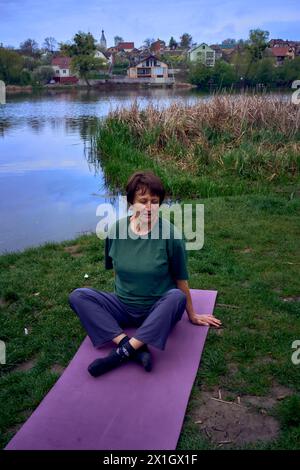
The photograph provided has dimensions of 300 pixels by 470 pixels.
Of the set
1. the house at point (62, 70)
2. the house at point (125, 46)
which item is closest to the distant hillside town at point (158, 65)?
the house at point (62, 70)

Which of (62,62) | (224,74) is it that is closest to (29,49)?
(62,62)

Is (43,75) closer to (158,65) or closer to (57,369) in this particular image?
(158,65)

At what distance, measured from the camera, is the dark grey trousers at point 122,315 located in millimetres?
2643

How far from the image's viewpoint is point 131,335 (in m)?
2.90

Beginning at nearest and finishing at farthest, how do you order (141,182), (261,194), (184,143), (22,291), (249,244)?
(141,182)
(22,291)
(249,244)
(261,194)
(184,143)

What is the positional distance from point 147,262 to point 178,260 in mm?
190

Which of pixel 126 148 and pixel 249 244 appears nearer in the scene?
pixel 249 244

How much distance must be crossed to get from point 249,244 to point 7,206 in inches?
177

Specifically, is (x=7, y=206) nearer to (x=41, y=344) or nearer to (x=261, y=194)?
(x=261, y=194)

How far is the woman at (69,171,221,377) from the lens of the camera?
2.64 meters

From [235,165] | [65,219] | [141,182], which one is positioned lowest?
[65,219]

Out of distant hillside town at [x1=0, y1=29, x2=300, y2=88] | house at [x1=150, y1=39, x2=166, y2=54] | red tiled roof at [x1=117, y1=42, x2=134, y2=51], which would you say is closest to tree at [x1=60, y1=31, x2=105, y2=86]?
distant hillside town at [x1=0, y1=29, x2=300, y2=88]

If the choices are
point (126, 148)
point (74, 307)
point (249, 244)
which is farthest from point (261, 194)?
point (74, 307)

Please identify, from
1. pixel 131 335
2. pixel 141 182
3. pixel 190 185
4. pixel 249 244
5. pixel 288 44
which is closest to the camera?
pixel 141 182
